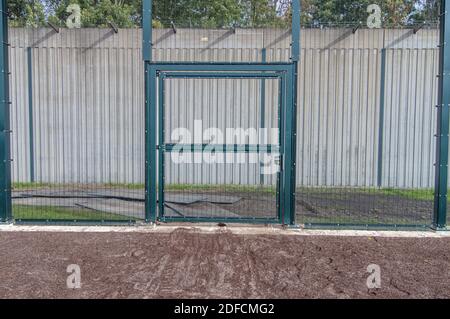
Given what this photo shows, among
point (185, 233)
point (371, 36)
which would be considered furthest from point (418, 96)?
point (185, 233)

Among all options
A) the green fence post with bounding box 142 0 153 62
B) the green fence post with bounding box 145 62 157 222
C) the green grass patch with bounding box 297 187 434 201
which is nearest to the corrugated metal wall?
the green grass patch with bounding box 297 187 434 201

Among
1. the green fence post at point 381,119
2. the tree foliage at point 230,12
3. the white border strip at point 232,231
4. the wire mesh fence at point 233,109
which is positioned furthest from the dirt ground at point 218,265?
the tree foliage at point 230,12

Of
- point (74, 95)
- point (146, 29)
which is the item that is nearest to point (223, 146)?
point (146, 29)

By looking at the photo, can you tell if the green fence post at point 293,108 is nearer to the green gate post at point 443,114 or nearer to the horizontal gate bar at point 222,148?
the horizontal gate bar at point 222,148

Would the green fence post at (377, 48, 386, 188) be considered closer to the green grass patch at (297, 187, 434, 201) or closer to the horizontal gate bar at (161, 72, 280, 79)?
the green grass patch at (297, 187, 434, 201)

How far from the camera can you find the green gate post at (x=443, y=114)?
586 centimetres

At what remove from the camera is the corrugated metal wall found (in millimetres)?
9867

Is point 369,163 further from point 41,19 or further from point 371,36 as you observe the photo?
point 41,19

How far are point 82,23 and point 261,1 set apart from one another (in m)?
4.62

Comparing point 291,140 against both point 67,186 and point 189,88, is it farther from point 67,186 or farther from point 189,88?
point 67,186

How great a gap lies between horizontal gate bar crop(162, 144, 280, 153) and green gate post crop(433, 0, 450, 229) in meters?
2.21

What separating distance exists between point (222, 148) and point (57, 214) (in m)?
3.06

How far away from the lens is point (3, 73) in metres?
6.04

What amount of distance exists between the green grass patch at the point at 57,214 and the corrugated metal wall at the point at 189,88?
1.89 m
